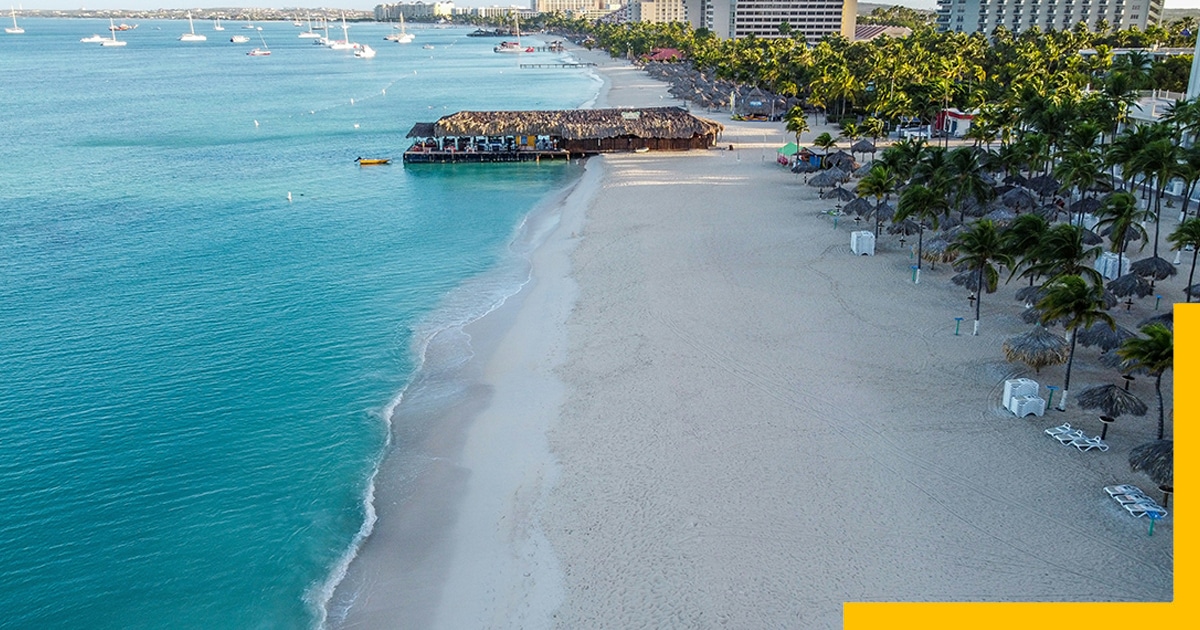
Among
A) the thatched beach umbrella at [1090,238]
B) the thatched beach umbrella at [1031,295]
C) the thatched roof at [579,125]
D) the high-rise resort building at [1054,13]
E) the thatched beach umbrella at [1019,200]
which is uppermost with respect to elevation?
the high-rise resort building at [1054,13]

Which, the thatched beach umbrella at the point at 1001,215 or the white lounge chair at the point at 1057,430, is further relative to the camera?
the thatched beach umbrella at the point at 1001,215

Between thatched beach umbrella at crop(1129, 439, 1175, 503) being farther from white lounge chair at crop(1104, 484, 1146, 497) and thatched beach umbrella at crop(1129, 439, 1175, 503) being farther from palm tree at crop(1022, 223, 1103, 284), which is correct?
palm tree at crop(1022, 223, 1103, 284)

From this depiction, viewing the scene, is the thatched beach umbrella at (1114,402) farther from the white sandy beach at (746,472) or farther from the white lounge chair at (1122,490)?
the white lounge chair at (1122,490)

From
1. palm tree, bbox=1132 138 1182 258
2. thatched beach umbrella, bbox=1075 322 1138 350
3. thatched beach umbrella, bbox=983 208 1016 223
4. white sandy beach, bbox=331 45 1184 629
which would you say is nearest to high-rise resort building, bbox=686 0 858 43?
thatched beach umbrella, bbox=983 208 1016 223

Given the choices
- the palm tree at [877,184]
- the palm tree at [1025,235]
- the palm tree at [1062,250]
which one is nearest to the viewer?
the palm tree at [1062,250]

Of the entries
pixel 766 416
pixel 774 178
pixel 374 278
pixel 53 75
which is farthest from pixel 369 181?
pixel 53 75

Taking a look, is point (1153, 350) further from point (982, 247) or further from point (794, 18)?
point (794, 18)

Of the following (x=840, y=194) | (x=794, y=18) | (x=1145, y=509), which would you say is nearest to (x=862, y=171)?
(x=840, y=194)

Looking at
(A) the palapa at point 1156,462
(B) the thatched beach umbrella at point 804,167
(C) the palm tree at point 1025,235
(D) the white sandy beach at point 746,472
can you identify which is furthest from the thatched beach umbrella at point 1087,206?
(A) the palapa at point 1156,462

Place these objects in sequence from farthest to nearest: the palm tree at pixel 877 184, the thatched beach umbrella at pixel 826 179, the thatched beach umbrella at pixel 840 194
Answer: the thatched beach umbrella at pixel 826 179
the thatched beach umbrella at pixel 840 194
the palm tree at pixel 877 184
